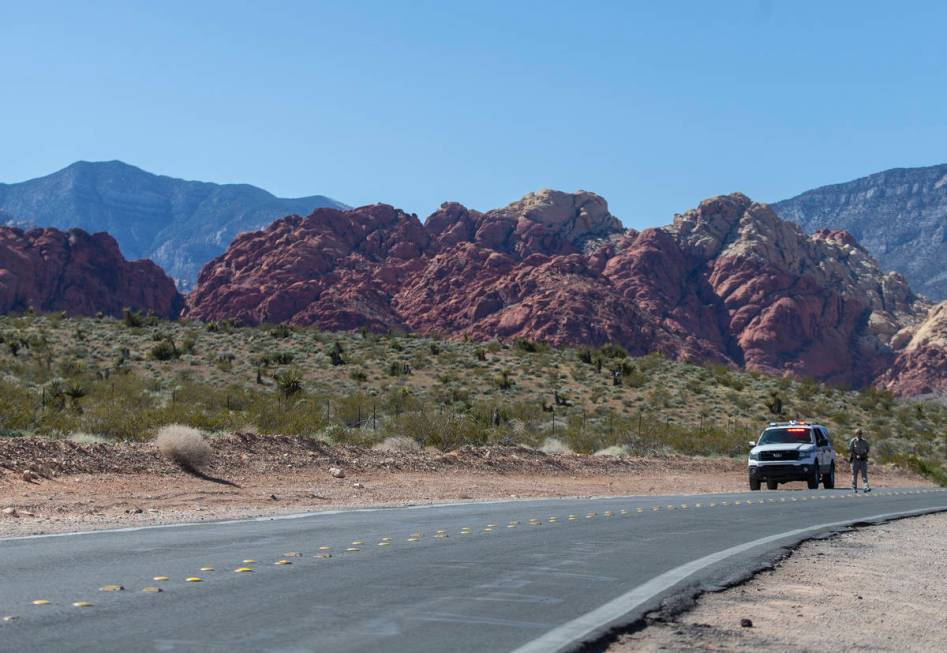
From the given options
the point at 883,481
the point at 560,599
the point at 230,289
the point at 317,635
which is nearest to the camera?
the point at 317,635

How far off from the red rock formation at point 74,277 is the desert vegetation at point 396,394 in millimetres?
46877

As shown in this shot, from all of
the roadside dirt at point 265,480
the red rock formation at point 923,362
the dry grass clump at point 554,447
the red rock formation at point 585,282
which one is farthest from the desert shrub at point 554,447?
the red rock formation at point 923,362

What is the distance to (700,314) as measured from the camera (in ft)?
435

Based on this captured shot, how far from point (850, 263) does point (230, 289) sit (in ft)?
279

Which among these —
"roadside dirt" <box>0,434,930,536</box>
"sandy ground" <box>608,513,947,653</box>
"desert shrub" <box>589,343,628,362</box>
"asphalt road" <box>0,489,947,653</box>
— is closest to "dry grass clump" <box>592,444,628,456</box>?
"roadside dirt" <box>0,434,930,536</box>

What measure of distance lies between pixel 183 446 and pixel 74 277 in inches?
3972

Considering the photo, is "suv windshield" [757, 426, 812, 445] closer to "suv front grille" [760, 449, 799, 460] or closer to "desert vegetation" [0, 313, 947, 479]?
"suv front grille" [760, 449, 799, 460]

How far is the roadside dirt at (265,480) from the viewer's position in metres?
16.4

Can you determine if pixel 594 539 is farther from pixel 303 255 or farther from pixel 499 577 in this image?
pixel 303 255

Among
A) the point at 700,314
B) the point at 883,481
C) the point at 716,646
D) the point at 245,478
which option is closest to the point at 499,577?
the point at 716,646

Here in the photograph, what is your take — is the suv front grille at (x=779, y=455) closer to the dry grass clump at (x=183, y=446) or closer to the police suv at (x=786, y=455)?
the police suv at (x=786, y=455)

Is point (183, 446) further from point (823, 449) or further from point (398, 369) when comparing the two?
point (398, 369)

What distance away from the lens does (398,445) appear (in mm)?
29469

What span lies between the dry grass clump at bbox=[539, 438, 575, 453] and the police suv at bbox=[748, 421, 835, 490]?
7377 millimetres
